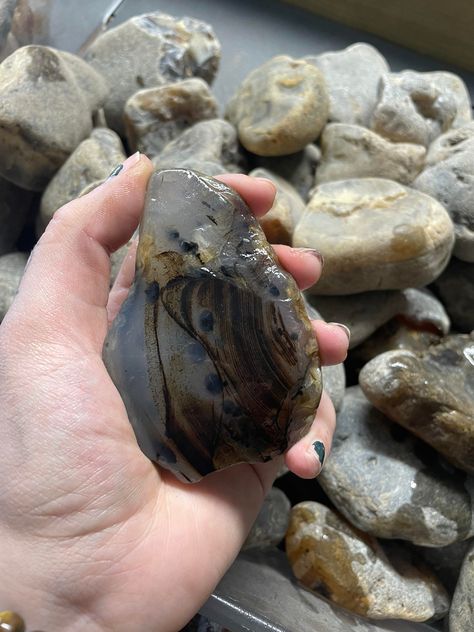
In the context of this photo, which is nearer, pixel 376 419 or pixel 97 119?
pixel 376 419

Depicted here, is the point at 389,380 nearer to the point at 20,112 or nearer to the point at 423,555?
the point at 423,555

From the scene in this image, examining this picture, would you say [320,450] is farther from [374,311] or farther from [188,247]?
[374,311]

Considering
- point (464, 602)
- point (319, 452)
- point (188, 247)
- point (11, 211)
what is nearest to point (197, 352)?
point (188, 247)

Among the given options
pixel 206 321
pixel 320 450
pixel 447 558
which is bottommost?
pixel 447 558

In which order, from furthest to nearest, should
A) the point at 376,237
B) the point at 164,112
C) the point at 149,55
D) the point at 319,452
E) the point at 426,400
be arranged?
1. the point at 149,55
2. the point at 164,112
3. the point at 376,237
4. the point at 426,400
5. the point at 319,452

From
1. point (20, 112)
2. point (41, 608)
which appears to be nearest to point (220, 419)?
point (41, 608)

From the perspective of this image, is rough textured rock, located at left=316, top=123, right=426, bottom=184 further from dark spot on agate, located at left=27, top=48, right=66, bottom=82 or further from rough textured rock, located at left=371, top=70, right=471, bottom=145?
dark spot on agate, located at left=27, top=48, right=66, bottom=82

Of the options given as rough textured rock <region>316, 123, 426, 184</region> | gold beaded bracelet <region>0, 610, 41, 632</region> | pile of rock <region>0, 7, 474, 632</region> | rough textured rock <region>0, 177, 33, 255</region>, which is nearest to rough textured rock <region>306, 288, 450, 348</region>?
pile of rock <region>0, 7, 474, 632</region>
